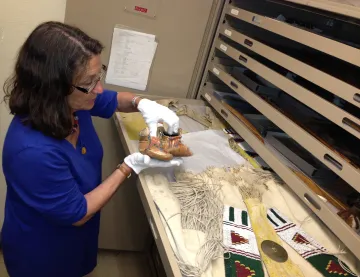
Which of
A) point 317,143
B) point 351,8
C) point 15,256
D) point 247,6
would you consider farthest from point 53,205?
point 247,6

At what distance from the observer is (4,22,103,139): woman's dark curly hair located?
0.85 meters

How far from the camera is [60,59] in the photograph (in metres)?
0.85

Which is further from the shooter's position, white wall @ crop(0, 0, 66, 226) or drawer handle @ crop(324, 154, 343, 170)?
white wall @ crop(0, 0, 66, 226)

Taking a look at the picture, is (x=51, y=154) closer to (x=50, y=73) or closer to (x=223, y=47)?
(x=50, y=73)

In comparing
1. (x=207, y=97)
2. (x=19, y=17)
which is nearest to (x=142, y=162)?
(x=207, y=97)

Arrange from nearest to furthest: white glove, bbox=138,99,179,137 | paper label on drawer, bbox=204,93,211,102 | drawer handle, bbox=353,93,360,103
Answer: drawer handle, bbox=353,93,360,103 < white glove, bbox=138,99,179,137 < paper label on drawer, bbox=204,93,211,102

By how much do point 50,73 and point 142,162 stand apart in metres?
0.36

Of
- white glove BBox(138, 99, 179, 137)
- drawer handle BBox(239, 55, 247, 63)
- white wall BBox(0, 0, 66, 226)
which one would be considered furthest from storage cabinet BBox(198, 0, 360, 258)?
white wall BBox(0, 0, 66, 226)

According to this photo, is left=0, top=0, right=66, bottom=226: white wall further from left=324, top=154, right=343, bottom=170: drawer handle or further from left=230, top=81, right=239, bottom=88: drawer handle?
left=324, top=154, right=343, bottom=170: drawer handle

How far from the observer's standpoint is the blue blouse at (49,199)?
85cm

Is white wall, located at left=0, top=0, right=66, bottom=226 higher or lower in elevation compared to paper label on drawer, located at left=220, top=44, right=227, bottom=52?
lower

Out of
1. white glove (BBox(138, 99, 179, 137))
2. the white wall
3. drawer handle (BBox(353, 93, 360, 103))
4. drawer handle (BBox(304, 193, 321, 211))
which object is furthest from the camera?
the white wall

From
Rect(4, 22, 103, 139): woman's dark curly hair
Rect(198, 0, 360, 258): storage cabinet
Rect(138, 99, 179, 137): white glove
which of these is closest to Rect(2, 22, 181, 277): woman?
Rect(4, 22, 103, 139): woman's dark curly hair

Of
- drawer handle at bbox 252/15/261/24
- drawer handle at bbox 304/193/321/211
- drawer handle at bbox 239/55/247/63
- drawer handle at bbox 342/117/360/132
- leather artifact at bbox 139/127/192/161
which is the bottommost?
leather artifact at bbox 139/127/192/161
